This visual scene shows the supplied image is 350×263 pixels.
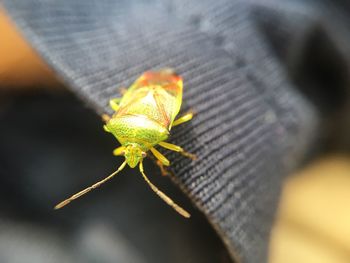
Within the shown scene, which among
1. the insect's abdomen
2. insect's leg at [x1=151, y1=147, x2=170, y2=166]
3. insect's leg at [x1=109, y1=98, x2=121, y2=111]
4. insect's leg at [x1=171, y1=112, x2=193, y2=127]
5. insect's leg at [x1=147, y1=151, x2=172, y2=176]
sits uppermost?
insect's leg at [x1=109, y1=98, x2=121, y2=111]

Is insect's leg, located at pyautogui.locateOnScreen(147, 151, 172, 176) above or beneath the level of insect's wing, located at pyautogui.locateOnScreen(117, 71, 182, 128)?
beneath

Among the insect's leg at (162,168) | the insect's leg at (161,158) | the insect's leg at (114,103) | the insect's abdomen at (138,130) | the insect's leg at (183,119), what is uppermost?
the insect's leg at (114,103)

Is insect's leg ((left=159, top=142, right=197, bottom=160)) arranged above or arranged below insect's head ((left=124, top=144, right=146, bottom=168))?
below

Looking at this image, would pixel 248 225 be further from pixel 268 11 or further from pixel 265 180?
pixel 268 11

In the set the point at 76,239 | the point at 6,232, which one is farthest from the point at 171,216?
the point at 6,232

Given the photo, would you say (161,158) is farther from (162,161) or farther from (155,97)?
(155,97)

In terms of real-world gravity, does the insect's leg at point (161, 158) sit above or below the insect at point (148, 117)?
below
